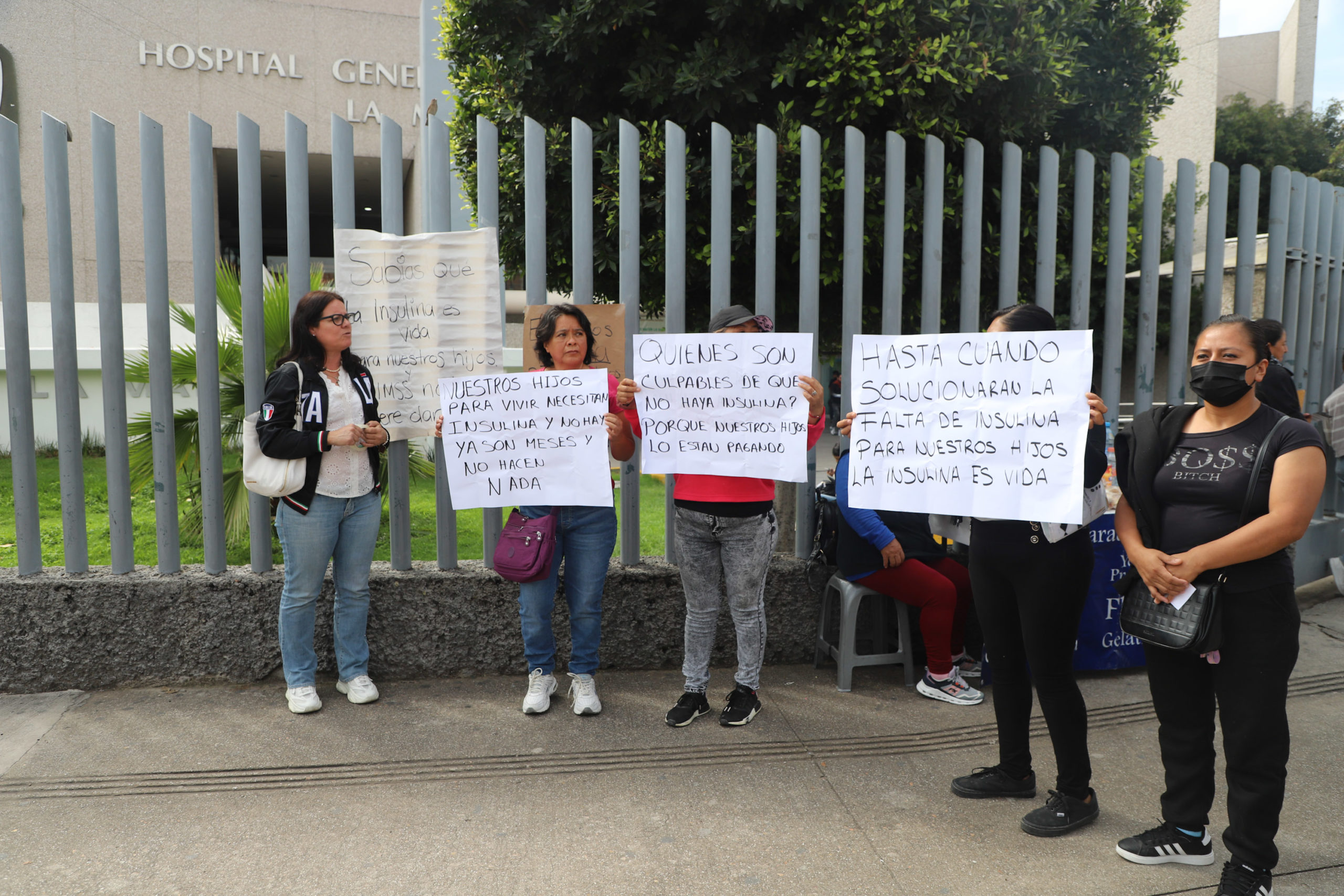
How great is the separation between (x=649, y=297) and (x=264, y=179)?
15.9 metres

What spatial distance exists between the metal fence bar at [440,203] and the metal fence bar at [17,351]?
1859mm

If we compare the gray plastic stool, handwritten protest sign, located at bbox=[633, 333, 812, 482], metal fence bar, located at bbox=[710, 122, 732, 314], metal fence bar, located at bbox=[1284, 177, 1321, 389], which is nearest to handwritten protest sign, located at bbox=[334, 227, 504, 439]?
handwritten protest sign, located at bbox=[633, 333, 812, 482]

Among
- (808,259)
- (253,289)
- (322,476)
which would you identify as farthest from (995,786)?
(253,289)

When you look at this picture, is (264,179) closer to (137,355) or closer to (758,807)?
(137,355)

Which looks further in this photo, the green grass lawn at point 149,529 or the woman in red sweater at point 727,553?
the green grass lawn at point 149,529

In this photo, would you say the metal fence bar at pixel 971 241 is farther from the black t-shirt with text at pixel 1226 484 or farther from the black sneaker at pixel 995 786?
the black sneaker at pixel 995 786

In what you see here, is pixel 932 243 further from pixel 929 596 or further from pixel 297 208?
pixel 297 208

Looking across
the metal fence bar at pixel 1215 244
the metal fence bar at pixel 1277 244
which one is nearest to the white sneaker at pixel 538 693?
the metal fence bar at pixel 1215 244

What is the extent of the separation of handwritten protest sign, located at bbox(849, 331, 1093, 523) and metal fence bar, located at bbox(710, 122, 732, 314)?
4.04 ft

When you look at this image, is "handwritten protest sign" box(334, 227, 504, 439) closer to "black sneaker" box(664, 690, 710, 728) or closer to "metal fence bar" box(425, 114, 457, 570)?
"metal fence bar" box(425, 114, 457, 570)

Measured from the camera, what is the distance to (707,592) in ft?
13.4

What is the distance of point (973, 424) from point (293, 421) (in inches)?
111

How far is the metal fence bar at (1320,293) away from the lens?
19.9ft

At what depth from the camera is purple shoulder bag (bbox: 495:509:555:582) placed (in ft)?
13.1
